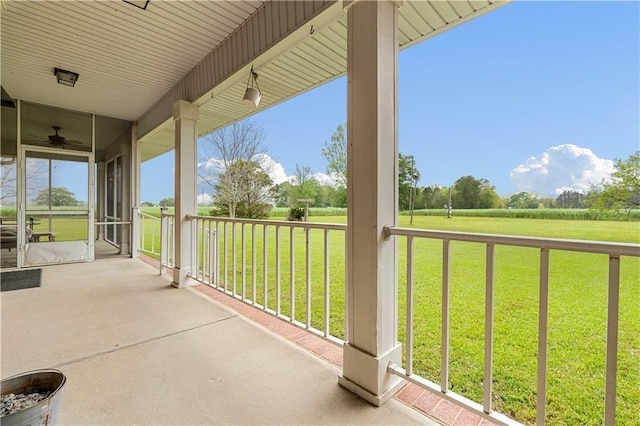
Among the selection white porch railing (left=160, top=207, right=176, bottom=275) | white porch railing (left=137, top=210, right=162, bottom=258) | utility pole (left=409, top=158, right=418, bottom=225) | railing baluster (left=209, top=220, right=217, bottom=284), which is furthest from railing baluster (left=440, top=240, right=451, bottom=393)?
white porch railing (left=137, top=210, right=162, bottom=258)

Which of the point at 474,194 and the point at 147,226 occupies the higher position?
the point at 474,194

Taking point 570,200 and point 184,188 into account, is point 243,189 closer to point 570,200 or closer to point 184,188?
point 184,188

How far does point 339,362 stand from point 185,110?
3.28 metres

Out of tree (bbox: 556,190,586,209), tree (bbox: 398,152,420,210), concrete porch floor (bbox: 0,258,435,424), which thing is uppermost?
tree (bbox: 398,152,420,210)

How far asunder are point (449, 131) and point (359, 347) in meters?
1.94

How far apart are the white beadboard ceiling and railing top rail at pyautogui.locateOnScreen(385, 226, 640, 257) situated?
1544 millimetres

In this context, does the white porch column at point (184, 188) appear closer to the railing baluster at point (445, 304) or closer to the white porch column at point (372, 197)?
the white porch column at point (372, 197)

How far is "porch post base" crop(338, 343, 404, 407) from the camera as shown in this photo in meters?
1.47

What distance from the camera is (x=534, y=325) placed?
2.24 m

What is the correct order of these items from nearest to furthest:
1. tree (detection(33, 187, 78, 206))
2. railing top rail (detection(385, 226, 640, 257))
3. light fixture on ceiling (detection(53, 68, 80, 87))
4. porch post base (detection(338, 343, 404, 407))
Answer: railing top rail (detection(385, 226, 640, 257)) < porch post base (detection(338, 343, 404, 407)) < light fixture on ceiling (detection(53, 68, 80, 87)) < tree (detection(33, 187, 78, 206))

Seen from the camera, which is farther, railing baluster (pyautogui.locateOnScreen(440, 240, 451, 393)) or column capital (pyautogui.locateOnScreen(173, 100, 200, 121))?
column capital (pyautogui.locateOnScreen(173, 100, 200, 121))

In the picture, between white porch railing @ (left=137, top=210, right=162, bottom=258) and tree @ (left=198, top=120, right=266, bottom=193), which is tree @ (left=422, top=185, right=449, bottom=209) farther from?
tree @ (left=198, top=120, right=266, bottom=193)

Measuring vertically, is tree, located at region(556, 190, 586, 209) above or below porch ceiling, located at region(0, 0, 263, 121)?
below

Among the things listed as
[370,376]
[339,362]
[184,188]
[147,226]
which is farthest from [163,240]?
[370,376]
